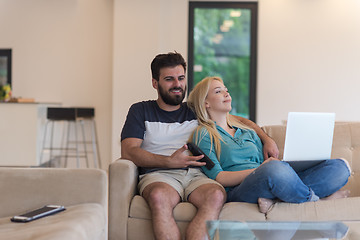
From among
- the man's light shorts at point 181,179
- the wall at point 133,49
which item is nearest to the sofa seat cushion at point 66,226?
the man's light shorts at point 181,179

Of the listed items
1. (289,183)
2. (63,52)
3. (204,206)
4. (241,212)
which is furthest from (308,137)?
(63,52)

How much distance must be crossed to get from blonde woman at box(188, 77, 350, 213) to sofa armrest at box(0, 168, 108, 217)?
732 mm

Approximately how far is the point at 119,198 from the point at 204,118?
30.6 inches

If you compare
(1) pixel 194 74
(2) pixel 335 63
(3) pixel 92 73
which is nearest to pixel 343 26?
(2) pixel 335 63

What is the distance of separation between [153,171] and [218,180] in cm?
42

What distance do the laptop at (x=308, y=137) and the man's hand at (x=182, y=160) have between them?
1.63ft

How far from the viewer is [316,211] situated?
245cm

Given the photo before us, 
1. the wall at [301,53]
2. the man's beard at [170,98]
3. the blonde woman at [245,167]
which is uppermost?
the wall at [301,53]

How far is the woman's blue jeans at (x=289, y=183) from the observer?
240cm

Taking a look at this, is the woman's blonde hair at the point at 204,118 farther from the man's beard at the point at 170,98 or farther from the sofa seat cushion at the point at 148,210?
the sofa seat cushion at the point at 148,210

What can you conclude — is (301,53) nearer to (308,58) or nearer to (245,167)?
(308,58)

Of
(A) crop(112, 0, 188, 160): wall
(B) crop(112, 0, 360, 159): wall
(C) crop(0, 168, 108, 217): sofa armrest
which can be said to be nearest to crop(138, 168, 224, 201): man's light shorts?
(C) crop(0, 168, 108, 217): sofa armrest

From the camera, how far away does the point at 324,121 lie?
253 centimetres

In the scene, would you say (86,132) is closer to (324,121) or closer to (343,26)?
(343,26)
